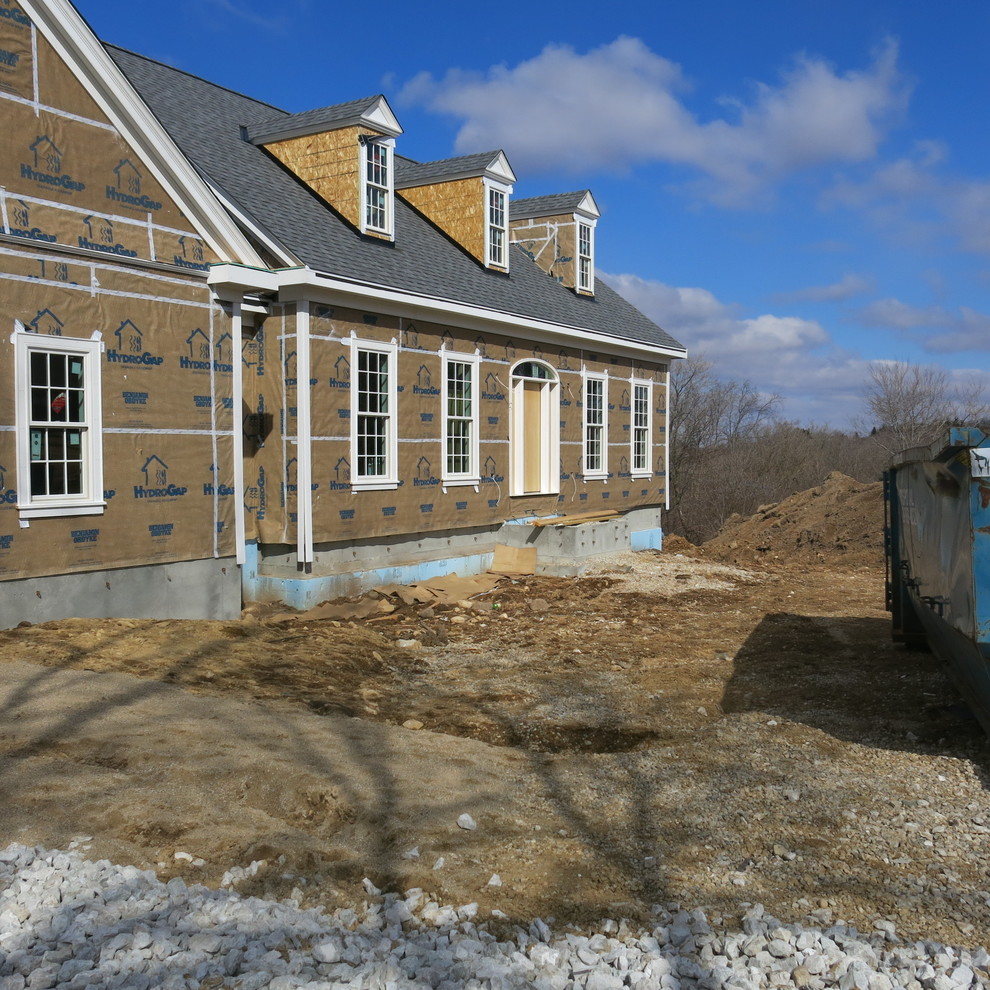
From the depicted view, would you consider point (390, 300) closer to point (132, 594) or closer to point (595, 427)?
→ point (132, 594)

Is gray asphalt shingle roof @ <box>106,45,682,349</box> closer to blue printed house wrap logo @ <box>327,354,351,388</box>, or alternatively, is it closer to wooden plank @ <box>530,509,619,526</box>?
blue printed house wrap logo @ <box>327,354,351,388</box>

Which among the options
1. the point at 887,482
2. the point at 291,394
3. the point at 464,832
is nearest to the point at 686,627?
the point at 887,482

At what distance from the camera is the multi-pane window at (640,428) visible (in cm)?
2303

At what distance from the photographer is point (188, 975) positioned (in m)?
3.76

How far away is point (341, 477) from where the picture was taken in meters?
14.5

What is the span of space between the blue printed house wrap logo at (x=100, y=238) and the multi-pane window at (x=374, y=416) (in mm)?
4260

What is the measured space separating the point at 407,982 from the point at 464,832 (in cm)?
154

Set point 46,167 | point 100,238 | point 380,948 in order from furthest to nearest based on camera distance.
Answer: point 100,238 < point 46,167 < point 380,948

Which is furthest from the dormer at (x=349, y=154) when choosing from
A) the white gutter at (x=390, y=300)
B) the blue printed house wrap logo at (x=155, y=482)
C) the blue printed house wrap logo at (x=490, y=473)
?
the blue printed house wrap logo at (x=155, y=482)

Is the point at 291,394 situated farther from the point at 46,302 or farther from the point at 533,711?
the point at 533,711

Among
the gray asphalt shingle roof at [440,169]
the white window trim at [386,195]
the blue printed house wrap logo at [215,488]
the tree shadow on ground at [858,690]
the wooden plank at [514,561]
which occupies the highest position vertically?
the gray asphalt shingle roof at [440,169]

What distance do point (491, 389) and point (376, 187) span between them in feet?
13.2

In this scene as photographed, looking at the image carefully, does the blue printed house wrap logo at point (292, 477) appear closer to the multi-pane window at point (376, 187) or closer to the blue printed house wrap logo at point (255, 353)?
the blue printed house wrap logo at point (255, 353)

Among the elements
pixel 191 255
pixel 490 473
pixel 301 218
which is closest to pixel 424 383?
pixel 490 473
